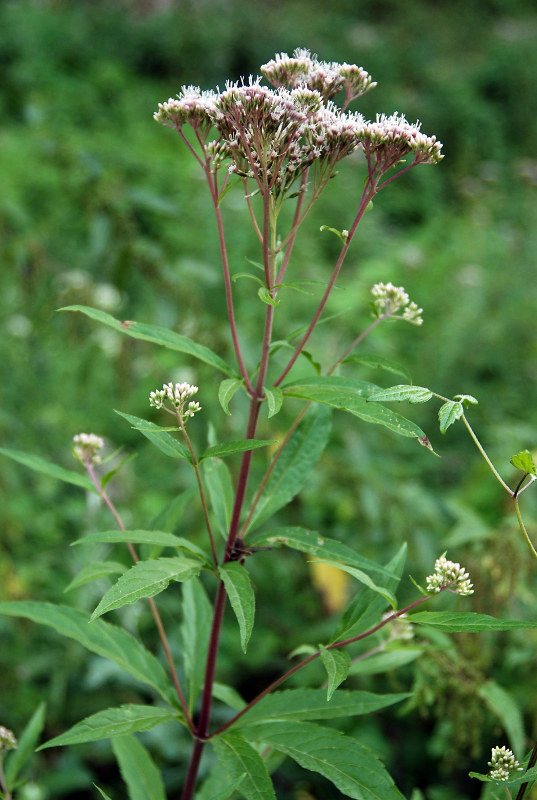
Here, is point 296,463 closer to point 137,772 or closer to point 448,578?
point 448,578

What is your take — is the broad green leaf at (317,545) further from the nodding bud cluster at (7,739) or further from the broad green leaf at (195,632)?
the nodding bud cluster at (7,739)

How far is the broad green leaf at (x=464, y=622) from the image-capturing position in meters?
1.03

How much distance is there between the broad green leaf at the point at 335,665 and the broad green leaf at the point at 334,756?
0.14m

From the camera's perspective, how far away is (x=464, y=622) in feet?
3.58

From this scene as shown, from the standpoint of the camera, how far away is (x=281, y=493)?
1470 mm

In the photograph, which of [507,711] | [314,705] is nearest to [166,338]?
[314,705]

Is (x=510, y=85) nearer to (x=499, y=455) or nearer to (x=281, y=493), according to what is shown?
(x=499, y=455)

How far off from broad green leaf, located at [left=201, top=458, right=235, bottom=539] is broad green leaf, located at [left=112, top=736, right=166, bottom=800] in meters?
0.46

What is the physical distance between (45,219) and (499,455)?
242 centimetres

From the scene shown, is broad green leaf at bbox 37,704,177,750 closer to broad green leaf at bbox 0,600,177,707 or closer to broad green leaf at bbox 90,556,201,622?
broad green leaf at bbox 0,600,177,707

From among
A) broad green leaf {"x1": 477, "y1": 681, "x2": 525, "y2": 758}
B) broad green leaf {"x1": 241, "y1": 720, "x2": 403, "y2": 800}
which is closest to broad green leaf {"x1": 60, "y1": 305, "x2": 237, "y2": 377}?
broad green leaf {"x1": 241, "y1": 720, "x2": 403, "y2": 800}

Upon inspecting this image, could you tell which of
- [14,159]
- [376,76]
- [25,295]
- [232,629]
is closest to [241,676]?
[232,629]

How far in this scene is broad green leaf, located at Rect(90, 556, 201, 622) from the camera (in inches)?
40.6

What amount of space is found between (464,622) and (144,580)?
0.47m
